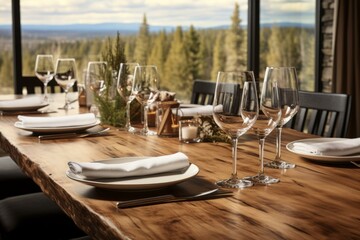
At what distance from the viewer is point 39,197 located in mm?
2148

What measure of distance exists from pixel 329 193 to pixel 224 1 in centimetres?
397

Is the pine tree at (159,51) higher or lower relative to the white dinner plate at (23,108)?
higher

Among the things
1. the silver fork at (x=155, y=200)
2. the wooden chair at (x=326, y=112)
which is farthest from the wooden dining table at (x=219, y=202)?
the wooden chair at (x=326, y=112)

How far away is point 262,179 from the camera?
52.8 inches

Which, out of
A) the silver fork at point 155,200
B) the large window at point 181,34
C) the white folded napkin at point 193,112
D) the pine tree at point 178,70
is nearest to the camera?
the silver fork at point 155,200

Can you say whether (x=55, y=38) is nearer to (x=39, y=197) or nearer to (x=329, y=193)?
(x=39, y=197)

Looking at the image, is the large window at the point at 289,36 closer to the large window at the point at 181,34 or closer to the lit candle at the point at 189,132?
the large window at the point at 181,34

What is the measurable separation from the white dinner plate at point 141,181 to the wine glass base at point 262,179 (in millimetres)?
142

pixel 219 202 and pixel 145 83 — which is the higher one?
pixel 145 83

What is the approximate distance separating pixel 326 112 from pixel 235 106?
112cm

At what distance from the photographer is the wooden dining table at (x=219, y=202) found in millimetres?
1001

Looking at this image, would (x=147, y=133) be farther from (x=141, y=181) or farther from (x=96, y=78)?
(x=141, y=181)

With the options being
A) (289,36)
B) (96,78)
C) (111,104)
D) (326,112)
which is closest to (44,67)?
(96,78)

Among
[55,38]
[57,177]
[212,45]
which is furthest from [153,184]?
[212,45]
